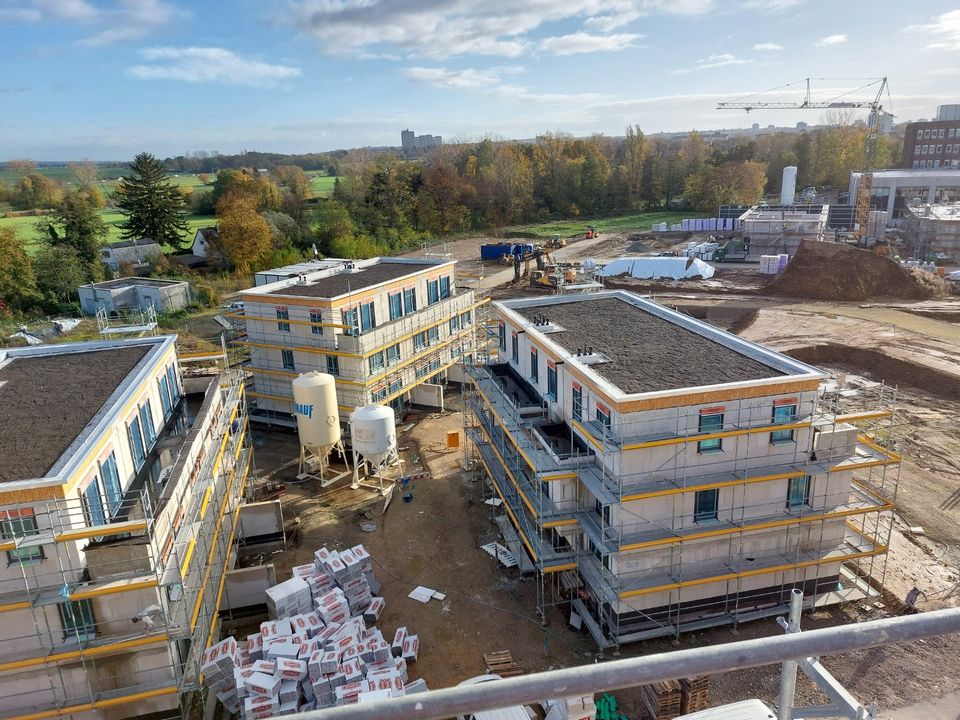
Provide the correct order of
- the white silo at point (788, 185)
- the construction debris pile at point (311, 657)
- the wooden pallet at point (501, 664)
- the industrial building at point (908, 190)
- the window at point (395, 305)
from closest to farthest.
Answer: the construction debris pile at point (311, 657) → the wooden pallet at point (501, 664) → the window at point (395, 305) → the industrial building at point (908, 190) → the white silo at point (788, 185)

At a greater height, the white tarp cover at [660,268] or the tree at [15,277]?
the tree at [15,277]

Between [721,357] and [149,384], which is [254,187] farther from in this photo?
[721,357]

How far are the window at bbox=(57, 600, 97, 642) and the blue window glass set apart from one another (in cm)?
2357

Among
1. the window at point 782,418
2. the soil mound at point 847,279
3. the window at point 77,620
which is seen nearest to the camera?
the window at point 77,620

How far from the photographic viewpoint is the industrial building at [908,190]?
80.8m

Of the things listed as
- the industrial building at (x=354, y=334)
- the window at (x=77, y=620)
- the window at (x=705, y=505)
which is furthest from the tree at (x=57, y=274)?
the window at (x=705, y=505)

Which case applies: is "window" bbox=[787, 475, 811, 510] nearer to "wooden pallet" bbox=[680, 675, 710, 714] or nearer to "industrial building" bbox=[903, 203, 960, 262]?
"wooden pallet" bbox=[680, 675, 710, 714]

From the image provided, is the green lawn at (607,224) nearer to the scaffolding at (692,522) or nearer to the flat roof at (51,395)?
the flat roof at (51,395)

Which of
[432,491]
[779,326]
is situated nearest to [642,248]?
[779,326]

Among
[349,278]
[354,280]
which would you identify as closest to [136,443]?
[354,280]

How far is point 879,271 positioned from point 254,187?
72859mm

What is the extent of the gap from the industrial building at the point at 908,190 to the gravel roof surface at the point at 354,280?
223ft

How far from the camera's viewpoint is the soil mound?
57969 mm

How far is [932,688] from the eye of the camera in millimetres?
17781
